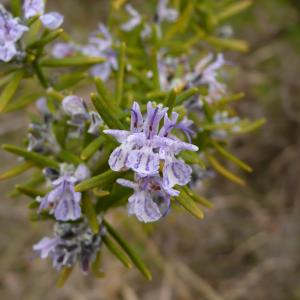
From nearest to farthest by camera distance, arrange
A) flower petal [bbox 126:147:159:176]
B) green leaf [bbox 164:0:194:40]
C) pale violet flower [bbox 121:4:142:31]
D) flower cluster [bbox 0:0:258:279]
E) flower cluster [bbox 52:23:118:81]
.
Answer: flower petal [bbox 126:147:159:176] → flower cluster [bbox 0:0:258:279] → flower cluster [bbox 52:23:118:81] → pale violet flower [bbox 121:4:142:31] → green leaf [bbox 164:0:194:40]

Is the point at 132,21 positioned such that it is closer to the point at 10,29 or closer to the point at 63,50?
the point at 63,50

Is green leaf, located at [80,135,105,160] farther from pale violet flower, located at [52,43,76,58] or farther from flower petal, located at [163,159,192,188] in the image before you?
pale violet flower, located at [52,43,76,58]

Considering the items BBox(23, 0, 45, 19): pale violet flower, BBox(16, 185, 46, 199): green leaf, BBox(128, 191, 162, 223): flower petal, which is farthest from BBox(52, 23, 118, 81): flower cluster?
BBox(128, 191, 162, 223): flower petal

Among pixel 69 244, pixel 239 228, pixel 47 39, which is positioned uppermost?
pixel 47 39

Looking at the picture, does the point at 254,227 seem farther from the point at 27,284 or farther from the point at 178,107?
the point at 178,107

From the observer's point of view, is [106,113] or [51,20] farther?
[51,20]

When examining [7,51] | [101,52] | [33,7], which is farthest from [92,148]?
[101,52]

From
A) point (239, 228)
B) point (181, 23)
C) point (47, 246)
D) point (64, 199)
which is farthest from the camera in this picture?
point (239, 228)
